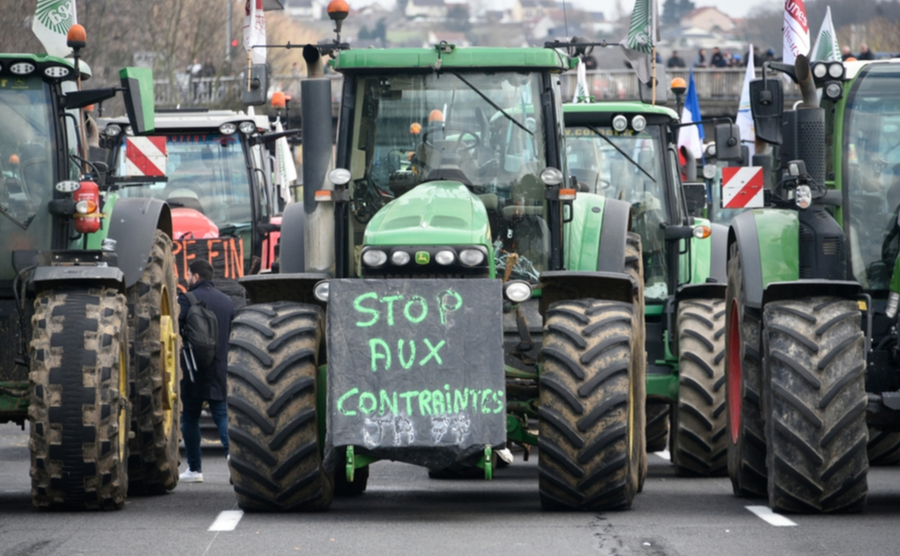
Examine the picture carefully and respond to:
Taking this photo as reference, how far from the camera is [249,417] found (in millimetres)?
9562

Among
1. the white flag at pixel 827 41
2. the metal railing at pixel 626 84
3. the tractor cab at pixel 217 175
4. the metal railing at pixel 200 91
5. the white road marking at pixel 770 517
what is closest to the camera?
the white road marking at pixel 770 517

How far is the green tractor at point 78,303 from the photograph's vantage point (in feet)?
32.3

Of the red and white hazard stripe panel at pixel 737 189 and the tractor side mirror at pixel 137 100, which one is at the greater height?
the tractor side mirror at pixel 137 100

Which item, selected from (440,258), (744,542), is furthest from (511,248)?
(744,542)

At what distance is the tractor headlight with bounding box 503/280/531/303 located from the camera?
9922 millimetres

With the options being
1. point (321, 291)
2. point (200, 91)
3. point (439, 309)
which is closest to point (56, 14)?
point (321, 291)

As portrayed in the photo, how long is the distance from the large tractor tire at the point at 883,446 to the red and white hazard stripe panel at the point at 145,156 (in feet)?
23.8

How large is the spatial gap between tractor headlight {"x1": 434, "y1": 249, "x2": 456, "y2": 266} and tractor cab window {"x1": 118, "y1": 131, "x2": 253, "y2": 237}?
28.5 ft

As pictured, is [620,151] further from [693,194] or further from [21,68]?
[21,68]

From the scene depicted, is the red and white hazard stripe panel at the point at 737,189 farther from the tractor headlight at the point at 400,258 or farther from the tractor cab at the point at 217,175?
the tractor headlight at the point at 400,258

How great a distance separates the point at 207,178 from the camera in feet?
59.7

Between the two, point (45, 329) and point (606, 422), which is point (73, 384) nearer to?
point (45, 329)

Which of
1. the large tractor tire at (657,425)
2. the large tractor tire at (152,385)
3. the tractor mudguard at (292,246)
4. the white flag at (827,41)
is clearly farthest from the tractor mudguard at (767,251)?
the white flag at (827,41)

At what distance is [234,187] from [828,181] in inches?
353
